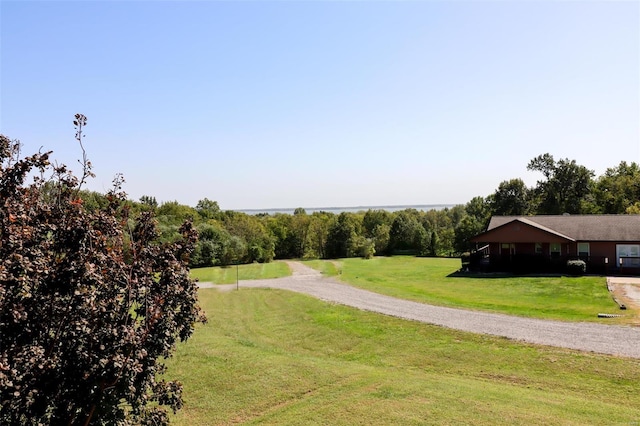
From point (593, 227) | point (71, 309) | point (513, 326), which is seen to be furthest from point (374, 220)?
point (71, 309)

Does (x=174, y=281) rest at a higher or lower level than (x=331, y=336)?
higher

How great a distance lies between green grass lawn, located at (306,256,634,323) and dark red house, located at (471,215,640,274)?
10.9 feet

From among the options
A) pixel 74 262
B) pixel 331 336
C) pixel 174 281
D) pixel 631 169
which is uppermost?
pixel 631 169

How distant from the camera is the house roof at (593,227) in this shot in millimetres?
31750

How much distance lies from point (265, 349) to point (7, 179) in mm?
11803

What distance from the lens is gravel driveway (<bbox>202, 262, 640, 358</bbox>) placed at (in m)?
14.5

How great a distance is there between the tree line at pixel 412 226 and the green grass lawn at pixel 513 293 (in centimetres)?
2448

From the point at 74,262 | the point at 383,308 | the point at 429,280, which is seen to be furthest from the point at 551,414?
the point at 429,280

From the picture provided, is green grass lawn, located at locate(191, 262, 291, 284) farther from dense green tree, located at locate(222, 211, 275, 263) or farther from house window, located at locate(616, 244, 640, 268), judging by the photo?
house window, located at locate(616, 244, 640, 268)

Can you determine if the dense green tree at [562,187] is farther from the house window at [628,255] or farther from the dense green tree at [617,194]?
the house window at [628,255]

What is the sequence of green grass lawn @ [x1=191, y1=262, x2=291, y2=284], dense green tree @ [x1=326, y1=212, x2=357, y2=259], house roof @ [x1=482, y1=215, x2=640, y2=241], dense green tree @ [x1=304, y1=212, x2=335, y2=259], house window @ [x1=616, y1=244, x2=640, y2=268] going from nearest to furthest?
house window @ [x1=616, y1=244, x2=640, y2=268] < house roof @ [x1=482, y1=215, x2=640, y2=241] < green grass lawn @ [x1=191, y1=262, x2=291, y2=284] < dense green tree @ [x1=326, y1=212, x2=357, y2=259] < dense green tree @ [x1=304, y1=212, x2=335, y2=259]

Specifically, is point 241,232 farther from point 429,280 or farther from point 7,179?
point 7,179

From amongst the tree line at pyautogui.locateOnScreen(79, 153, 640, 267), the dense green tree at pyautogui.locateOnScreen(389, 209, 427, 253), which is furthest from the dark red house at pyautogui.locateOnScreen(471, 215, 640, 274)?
the dense green tree at pyautogui.locateOnScreen(389, 209, 427, 253)

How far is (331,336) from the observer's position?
17406 millimetres
